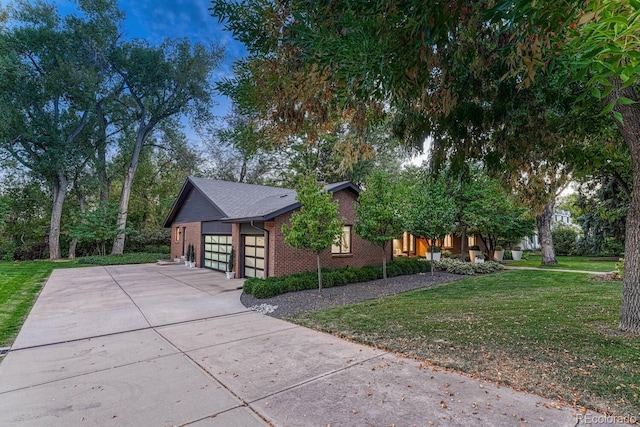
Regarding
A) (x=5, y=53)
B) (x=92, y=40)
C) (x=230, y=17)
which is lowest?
(x=230, y=17)

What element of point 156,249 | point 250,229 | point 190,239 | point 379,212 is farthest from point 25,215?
point 379,212

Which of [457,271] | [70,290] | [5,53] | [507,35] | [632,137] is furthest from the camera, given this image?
[5,53]

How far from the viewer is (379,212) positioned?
34.5ft

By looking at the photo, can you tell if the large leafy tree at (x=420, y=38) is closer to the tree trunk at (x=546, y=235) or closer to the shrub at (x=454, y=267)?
the shrub at (x=454, y=267)

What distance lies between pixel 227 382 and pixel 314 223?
5.64m

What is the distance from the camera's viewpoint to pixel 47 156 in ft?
65.0

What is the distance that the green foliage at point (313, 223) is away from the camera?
9.20 m

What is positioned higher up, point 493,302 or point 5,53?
point 5,53

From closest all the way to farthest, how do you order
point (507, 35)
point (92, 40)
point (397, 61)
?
1. point (397, 61)
2. point (507, 35)
3. point (92, 40)

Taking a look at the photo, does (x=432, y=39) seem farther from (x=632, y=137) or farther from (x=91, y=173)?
(x=91, y=173)

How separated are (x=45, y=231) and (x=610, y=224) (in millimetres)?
35447

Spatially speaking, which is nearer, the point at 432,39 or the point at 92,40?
the point at 432,39

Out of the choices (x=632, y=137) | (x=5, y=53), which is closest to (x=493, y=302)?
(x=632, y=137)

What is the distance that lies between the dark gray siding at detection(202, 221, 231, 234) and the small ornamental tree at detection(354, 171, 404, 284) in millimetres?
6235
